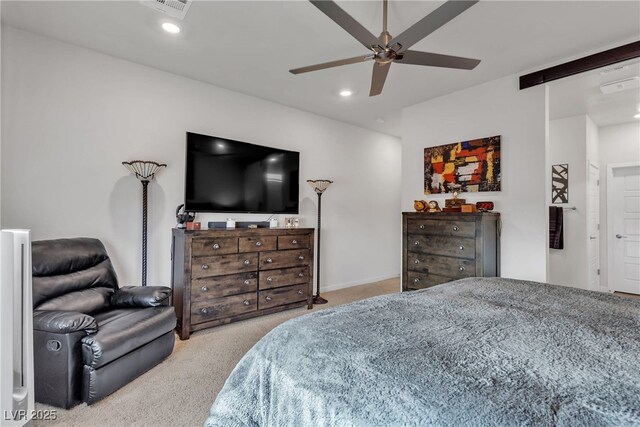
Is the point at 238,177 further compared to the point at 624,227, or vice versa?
the point at 624,227

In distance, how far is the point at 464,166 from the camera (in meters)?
3.63

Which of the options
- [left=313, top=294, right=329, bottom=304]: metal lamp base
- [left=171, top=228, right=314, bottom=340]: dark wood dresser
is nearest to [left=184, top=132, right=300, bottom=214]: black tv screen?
[left=171, top=228, right=314, bottom=340]: dark wood dresser

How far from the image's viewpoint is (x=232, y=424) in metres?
1.11

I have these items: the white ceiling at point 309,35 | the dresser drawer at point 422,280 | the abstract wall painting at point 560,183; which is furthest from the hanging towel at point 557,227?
the dresser drawer at point 422,280

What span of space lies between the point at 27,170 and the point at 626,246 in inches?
290

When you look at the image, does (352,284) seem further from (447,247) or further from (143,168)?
(143,168)

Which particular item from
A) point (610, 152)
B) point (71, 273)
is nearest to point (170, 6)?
point (71, 273)

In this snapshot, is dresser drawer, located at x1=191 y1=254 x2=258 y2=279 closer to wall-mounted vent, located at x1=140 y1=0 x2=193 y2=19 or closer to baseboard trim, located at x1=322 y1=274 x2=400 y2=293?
baseboard trim, located at x1=322 y1=274 x2=400 y2=293

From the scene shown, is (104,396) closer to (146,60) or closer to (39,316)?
(39,316)

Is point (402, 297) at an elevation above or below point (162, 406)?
above

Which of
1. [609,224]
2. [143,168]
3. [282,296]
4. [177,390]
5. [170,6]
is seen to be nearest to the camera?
[177,390]

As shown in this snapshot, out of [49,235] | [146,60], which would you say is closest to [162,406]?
[49,235]

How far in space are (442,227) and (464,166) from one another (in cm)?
94

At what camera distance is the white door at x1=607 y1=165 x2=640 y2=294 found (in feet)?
14.7
